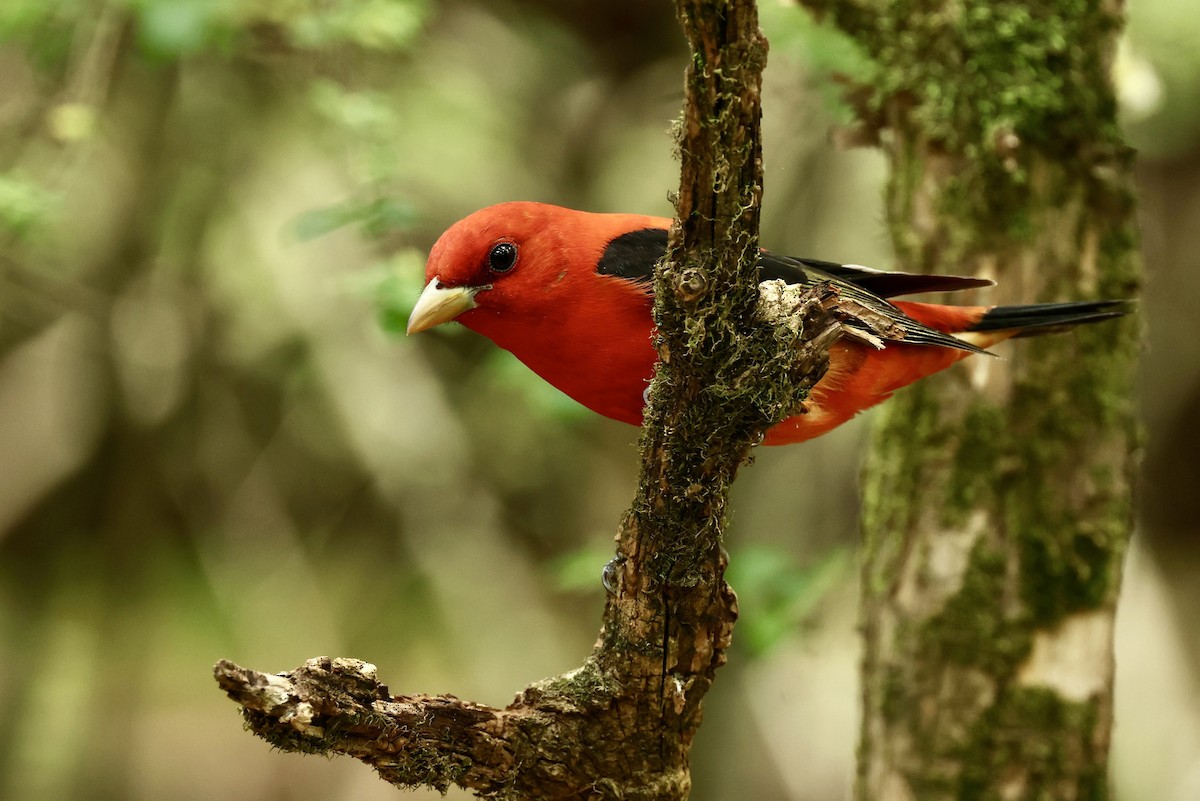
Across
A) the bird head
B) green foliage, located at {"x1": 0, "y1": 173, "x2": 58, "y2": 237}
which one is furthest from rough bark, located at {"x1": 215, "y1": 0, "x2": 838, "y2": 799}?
green foliage, located at {"x1": 0, "y1": 173, "x2": 58, "y2": 237}

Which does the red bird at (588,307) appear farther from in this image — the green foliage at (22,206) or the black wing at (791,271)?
the green foliage at (22,206)

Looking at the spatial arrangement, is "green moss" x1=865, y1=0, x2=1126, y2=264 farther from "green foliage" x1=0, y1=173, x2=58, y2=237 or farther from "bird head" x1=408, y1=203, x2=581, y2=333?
"green foliage" x1=0, y1=173, x2=58, y2=237

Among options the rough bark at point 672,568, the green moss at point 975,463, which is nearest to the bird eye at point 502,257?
the rough bark at point 672,568

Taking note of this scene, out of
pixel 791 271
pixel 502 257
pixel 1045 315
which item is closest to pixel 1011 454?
pixel 1045 315

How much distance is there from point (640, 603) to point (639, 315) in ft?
2.81

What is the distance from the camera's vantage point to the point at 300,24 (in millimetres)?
4484

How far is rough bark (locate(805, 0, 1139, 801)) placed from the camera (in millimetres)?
3902

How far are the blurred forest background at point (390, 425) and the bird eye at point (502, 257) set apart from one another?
9.39 feet

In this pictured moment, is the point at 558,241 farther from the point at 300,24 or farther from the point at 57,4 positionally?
the point at 57,4

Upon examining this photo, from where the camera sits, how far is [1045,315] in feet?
12.5

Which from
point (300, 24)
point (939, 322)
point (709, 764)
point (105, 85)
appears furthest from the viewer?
point (709, 764)

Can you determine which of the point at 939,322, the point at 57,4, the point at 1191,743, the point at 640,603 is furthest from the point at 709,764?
the point at 57,4

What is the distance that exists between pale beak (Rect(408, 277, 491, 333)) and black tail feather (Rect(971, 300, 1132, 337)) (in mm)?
1720

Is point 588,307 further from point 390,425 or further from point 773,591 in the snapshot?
point 390,425
